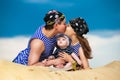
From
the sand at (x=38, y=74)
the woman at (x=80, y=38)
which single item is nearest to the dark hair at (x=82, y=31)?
the woman at (x=80, y=38)

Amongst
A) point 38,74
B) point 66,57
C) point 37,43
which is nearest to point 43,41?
point 37,43

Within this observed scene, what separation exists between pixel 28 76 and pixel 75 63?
0.49 meters

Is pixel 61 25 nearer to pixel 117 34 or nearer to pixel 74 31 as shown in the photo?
pixel 74 31

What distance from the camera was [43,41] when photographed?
1.43 meters

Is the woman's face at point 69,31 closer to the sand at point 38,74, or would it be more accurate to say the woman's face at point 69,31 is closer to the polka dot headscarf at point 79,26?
the polka dot headscarf at point 79,26

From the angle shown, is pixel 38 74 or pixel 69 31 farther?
pixel 69 31

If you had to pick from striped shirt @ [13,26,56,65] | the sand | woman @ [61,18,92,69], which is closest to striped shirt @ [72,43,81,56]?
woman @ [61,18,92,69]

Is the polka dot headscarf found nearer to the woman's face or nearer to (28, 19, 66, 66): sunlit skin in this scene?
the woman's face

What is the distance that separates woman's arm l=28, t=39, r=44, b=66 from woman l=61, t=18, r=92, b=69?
0.37 ft

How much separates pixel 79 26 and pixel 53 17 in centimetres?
14

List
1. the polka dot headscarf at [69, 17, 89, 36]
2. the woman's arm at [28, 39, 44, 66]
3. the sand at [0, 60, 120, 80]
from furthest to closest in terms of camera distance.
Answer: the polka dot headscarf at [69, 17, 89, 36]
the woman's arm at [28, 39, 44, 66]
the sand at [0, 60, 120, 80]

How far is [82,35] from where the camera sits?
5.13ft

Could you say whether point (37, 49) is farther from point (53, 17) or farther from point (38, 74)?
point (38, 74)

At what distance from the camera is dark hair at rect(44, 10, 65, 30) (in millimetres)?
1472
